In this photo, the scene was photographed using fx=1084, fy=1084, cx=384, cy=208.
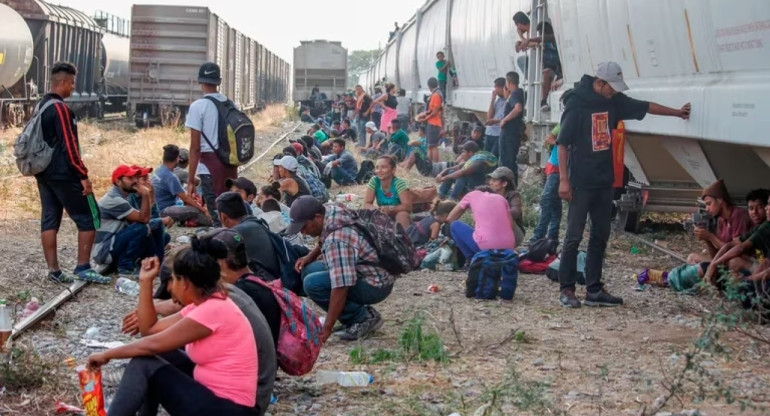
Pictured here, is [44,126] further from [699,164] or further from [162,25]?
[162,25]

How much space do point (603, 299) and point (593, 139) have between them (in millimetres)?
1221

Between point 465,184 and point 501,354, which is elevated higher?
point 465,184

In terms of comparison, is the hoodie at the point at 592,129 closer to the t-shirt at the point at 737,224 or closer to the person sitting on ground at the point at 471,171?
the t-shirt at the point at 737,224

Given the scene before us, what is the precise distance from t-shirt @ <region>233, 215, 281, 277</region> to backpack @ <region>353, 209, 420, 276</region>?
54 cm

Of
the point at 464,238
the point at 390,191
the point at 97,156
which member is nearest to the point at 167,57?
the point at 97,156

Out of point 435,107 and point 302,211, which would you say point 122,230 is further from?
point 435,107

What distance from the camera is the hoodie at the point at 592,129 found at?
7863 millimetres

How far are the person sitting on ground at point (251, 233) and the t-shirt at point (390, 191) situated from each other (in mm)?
3805

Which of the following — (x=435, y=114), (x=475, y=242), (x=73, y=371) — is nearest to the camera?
(x=73, y=371)

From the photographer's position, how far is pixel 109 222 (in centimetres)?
881

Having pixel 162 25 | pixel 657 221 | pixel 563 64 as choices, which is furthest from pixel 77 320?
pixel 162 25

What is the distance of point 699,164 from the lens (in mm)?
8398

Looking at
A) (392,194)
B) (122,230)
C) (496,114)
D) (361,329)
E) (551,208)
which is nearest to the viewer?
(361,329)

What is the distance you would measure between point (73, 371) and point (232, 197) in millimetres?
1345
